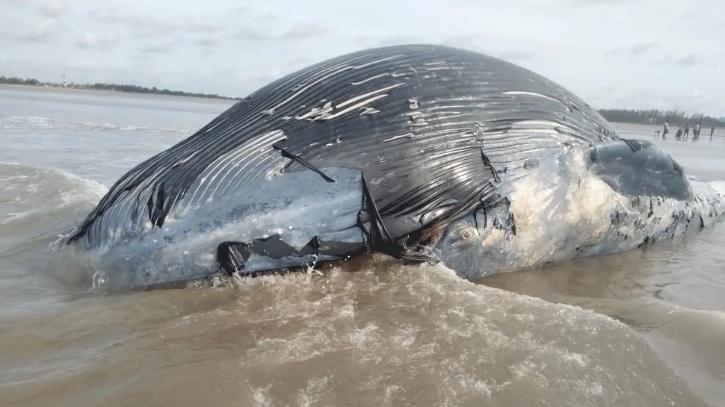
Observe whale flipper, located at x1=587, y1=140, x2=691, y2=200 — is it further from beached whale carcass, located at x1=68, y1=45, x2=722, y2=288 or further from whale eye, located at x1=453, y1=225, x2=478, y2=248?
whale eye, located at x1=453, y1=225, x2=478, y2=248

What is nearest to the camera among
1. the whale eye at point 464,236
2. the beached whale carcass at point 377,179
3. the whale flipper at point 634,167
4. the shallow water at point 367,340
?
the shallow water at point 367,340

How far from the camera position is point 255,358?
2.91 meters

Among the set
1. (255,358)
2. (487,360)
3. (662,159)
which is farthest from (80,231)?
(662,159)

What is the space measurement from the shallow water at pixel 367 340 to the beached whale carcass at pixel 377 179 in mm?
258

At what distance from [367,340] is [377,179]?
1.26 m

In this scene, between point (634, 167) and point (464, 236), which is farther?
point (634, 167)

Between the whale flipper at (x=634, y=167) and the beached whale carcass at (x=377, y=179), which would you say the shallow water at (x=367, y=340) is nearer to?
the beached whale carcass at (x=377, y=179)

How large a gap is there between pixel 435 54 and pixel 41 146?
11349 millimetres

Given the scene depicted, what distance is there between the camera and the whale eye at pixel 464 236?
427 cm

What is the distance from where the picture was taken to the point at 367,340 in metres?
3.15

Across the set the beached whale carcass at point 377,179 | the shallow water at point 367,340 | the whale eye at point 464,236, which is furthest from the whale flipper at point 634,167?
the whale eye at point 464,236

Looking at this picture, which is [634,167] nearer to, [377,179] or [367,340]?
[377,179]

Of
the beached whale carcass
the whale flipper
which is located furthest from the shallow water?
the whale flipper

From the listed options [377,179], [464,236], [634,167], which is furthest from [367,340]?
[634,167]
